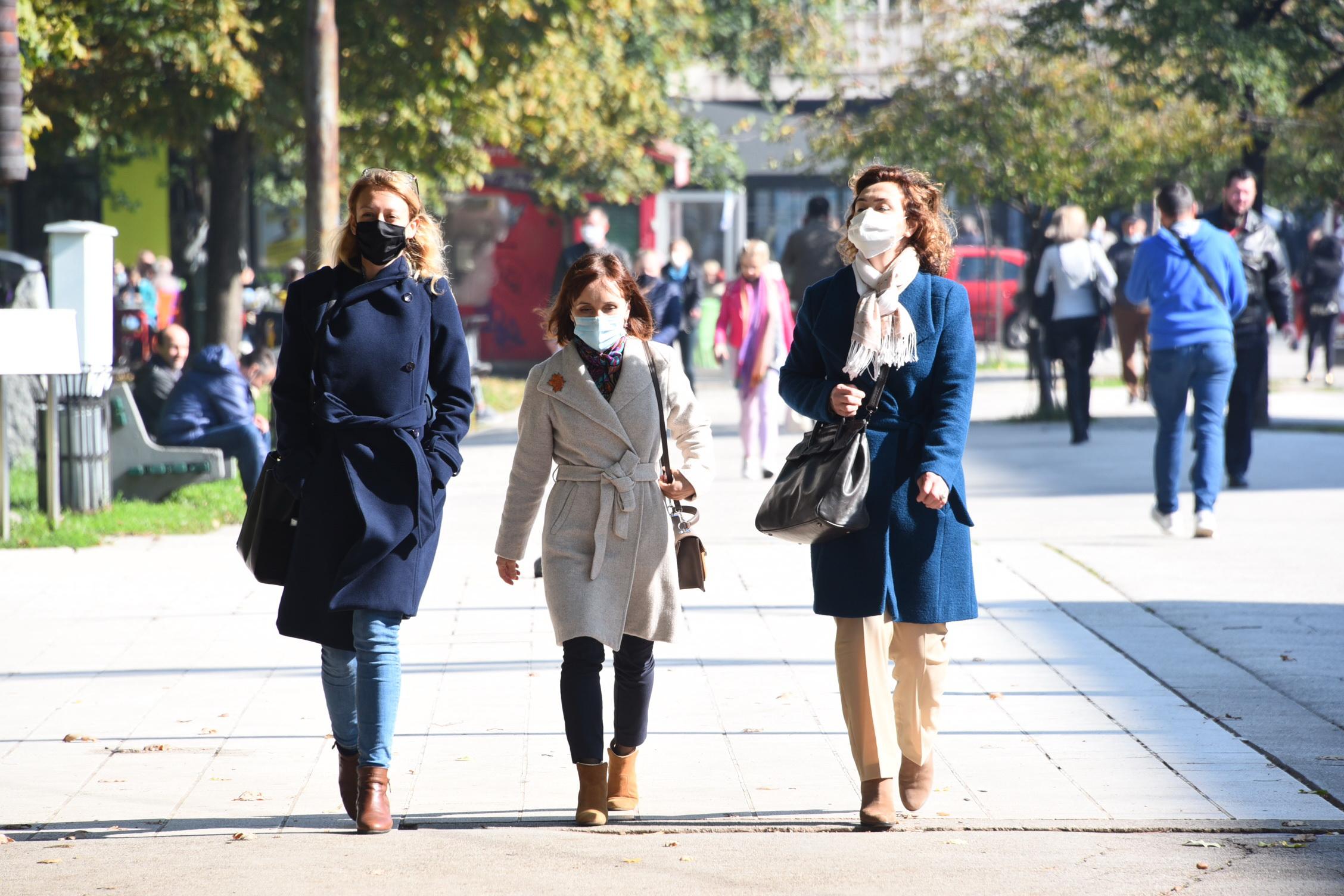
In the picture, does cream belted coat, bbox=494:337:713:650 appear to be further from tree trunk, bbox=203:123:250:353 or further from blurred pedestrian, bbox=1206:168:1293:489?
tree trunk, bbox=203:123:250:353

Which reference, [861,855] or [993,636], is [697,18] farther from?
[861,855]

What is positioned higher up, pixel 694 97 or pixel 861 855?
pixel 694 97

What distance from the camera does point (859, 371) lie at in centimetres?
467

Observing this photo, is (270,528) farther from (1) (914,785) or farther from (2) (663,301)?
(2) (663,301)

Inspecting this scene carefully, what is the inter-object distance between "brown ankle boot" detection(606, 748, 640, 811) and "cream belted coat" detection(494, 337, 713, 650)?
14.1 inches

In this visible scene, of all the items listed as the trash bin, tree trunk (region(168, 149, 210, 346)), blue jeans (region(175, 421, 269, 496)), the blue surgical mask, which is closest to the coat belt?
the blue surgical mask

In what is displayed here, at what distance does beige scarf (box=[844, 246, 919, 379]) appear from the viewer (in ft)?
15.2

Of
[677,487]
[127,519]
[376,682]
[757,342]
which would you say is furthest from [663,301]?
[376,682]

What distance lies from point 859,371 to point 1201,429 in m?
5.70

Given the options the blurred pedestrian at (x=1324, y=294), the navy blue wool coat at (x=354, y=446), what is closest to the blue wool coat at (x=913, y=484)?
the navy blue wool coat at (x=354, y=446)

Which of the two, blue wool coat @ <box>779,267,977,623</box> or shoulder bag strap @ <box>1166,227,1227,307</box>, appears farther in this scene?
shoulder bag strap @ <box>1166,227,1227,307</box>

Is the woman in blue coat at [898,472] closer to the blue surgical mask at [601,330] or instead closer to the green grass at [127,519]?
the blue surgical mask at [601,330]

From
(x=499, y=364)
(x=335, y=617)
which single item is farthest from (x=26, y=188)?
(x=335, y=617)

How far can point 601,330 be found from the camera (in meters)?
4.89
